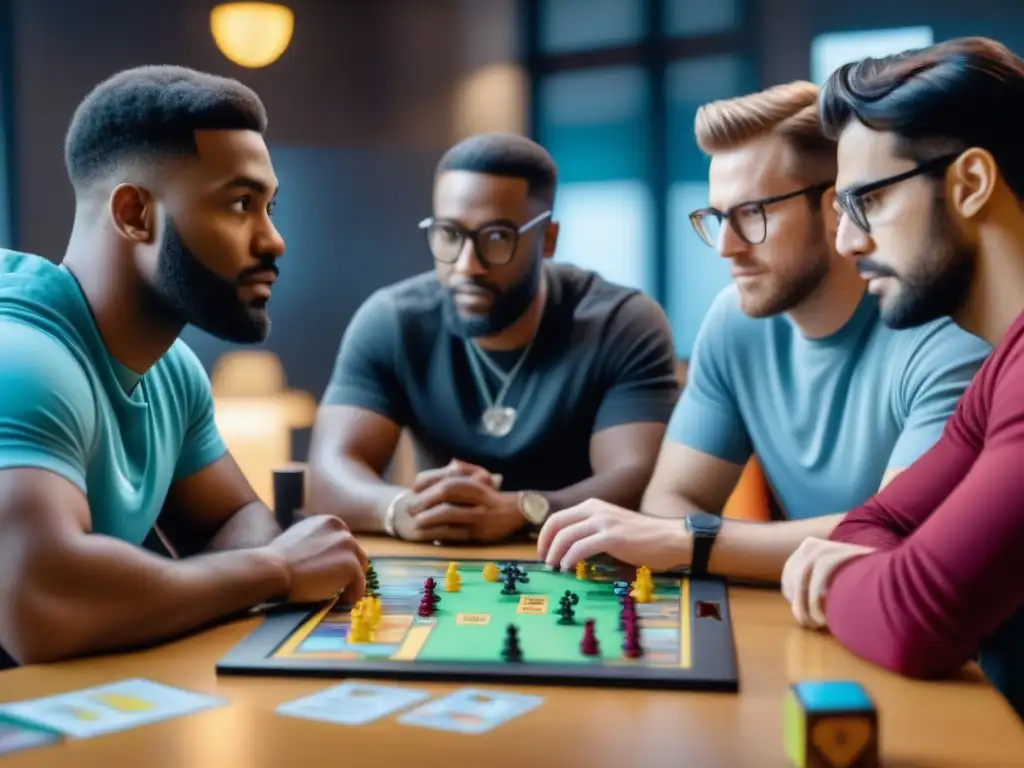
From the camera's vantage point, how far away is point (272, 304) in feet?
16.2

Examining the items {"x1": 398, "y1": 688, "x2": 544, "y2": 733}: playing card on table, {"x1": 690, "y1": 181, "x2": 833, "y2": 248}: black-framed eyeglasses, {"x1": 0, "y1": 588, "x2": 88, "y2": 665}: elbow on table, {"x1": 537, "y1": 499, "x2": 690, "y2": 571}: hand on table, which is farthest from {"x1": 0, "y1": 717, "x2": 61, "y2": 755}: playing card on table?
{"x1": 690, "y1": 181, "x2": 833, "y2": 248}: black-framed eyeglasses

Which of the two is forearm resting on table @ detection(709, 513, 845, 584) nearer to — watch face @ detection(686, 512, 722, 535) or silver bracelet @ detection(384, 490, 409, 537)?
watch face @ detection(686, 512, 722, 535)

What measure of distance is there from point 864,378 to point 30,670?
1477 mm

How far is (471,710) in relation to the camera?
123 centimetres

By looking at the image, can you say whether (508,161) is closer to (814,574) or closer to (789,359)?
(789,359)

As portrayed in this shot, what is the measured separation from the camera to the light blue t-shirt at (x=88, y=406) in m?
1.50

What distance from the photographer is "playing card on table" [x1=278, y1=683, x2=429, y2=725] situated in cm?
121

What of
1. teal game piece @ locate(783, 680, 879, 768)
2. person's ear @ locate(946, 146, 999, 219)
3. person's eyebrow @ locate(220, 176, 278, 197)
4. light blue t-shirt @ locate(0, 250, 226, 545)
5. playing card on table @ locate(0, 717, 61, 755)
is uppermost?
person's eyebrow @ locate(220, 176, 278, 197)

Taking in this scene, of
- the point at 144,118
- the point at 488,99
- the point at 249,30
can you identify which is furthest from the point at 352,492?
the point at 488,99

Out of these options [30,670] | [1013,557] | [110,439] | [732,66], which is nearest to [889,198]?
[1013,557]

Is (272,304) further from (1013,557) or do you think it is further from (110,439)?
(1013,557)

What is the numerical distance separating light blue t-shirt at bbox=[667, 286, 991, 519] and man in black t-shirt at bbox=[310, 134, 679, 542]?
29cm

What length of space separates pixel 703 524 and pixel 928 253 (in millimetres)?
555

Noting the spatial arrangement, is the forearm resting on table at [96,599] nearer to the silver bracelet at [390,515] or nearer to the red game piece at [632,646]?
the red game piece at [632,646]
